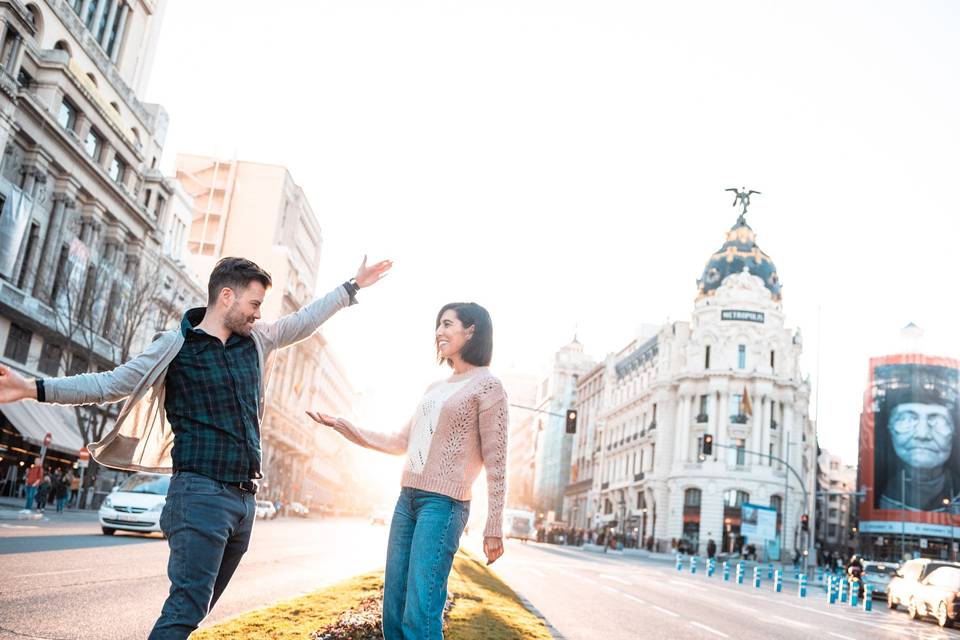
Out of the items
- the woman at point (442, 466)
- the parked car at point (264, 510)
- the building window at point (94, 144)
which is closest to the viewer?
the woman at point (442, 466)

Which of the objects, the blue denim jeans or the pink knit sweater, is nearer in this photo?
the blue denim jeans

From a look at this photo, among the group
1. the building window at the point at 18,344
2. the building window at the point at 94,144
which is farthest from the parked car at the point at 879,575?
the building window at the point at 94,144

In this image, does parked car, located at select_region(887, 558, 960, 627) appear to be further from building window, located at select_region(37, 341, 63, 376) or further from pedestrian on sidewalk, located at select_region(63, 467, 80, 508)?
building window, located at select_region(37, 341, 63, 376)

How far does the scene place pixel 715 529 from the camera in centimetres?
6794

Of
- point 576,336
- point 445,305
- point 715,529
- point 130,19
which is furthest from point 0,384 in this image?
point 576,336

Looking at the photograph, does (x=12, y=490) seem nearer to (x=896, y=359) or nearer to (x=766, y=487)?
(x=766, y=487)

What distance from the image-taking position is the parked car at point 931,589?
65.2 feet

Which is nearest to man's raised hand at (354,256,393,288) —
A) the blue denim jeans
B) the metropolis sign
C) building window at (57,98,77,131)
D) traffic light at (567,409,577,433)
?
the blue denim jeans

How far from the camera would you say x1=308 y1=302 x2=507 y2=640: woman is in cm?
423

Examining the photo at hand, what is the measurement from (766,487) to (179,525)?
7026cm

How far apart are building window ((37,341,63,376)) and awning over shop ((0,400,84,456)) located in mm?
1478

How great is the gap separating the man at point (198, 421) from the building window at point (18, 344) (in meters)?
31.2

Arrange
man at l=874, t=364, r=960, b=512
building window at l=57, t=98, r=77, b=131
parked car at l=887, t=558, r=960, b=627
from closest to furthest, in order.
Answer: parked car at l=887, t=558, r=960, b=627 → building window at l=57, t=98, r=77, b=131 → man at l=874, t=364, r=960, b=512

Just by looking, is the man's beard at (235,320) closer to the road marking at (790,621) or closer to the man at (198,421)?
the man at (198,421)
